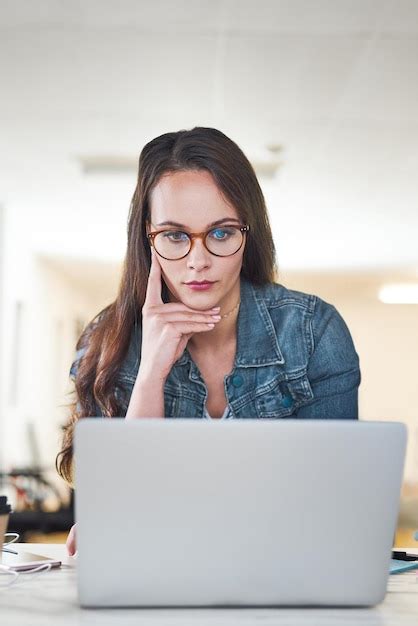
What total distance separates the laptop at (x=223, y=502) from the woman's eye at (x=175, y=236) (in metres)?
0.77

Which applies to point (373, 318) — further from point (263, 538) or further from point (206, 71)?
point (263, 538)

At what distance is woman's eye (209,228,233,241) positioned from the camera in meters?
1.66

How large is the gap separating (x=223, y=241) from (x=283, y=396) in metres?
0.33

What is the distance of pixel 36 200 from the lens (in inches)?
300

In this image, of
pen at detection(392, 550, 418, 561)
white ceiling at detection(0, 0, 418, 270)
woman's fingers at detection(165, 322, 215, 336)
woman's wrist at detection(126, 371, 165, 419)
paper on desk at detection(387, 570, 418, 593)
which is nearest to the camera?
paper on desk at detection(387, 570, 418, 593)

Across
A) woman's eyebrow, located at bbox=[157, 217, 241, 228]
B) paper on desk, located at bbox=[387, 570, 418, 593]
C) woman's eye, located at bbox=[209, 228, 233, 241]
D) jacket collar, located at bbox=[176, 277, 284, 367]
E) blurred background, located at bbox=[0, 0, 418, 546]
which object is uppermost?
blurred background, located at bbox=[0, 0, 418, 546]

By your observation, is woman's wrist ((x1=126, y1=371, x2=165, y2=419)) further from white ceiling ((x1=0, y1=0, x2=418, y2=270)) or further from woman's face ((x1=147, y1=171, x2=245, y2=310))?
white ceiling ((x1=0, y1=0, x2=418, y2=270))

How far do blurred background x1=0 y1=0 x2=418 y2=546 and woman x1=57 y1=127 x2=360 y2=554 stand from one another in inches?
9.1

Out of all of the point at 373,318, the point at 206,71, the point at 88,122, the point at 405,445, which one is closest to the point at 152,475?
the point at 405,445

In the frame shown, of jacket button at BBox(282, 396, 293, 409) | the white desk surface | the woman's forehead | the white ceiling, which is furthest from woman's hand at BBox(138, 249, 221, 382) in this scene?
the white ceiling

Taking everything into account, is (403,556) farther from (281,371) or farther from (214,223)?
(214,223)

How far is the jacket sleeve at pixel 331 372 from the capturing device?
1.69m

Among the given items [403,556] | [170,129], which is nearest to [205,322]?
[403,556]

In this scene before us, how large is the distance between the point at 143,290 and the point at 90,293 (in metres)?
11.6
